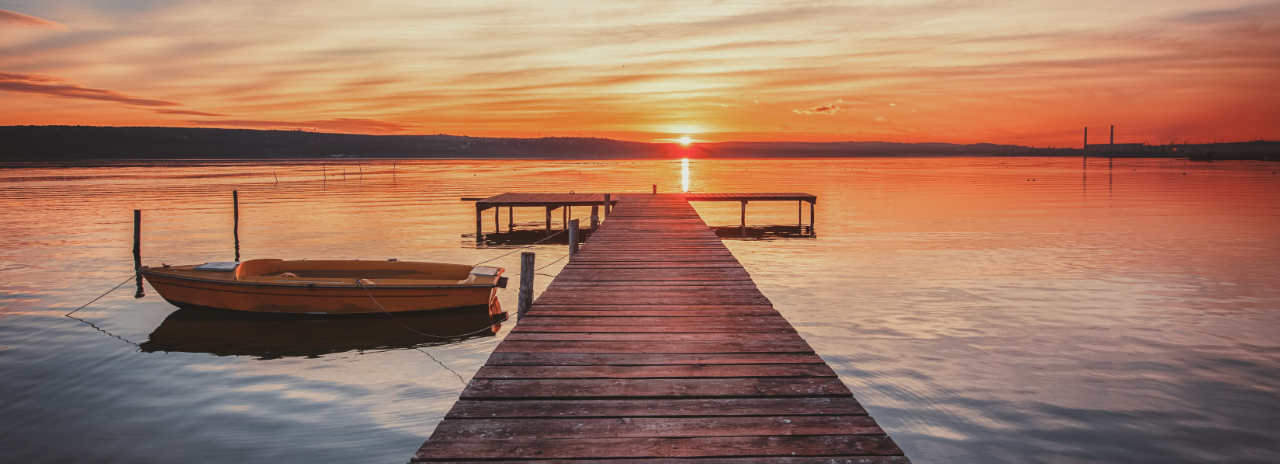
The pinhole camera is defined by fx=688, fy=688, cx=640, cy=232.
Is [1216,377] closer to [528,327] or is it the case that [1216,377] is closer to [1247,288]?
[1247,288]

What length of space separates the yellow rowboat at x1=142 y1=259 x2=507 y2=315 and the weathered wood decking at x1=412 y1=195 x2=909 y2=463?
460cm

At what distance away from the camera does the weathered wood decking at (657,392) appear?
3918 millimetres

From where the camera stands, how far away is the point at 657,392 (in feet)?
16.1

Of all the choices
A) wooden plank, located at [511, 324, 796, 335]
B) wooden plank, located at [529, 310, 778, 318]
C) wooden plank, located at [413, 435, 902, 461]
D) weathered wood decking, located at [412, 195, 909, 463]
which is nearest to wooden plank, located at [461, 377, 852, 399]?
weathered wood decking, located at [412, 195, 909, 463]

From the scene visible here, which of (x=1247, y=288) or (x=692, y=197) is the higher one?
(x=692, y=197)

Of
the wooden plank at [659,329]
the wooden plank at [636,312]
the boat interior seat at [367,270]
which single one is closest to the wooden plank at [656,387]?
the wooden plank at [659,329]

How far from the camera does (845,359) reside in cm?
1032

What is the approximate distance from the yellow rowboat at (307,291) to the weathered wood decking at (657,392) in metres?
4.60

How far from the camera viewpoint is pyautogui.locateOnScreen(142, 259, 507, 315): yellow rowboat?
12453 mm

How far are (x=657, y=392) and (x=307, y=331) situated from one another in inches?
377

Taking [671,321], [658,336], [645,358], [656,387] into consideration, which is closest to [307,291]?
[671,321]

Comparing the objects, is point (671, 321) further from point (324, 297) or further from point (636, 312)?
point (324, 297)

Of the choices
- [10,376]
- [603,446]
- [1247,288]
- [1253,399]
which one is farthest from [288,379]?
[1247,288]

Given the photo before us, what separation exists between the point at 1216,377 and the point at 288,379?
12.8 metres
